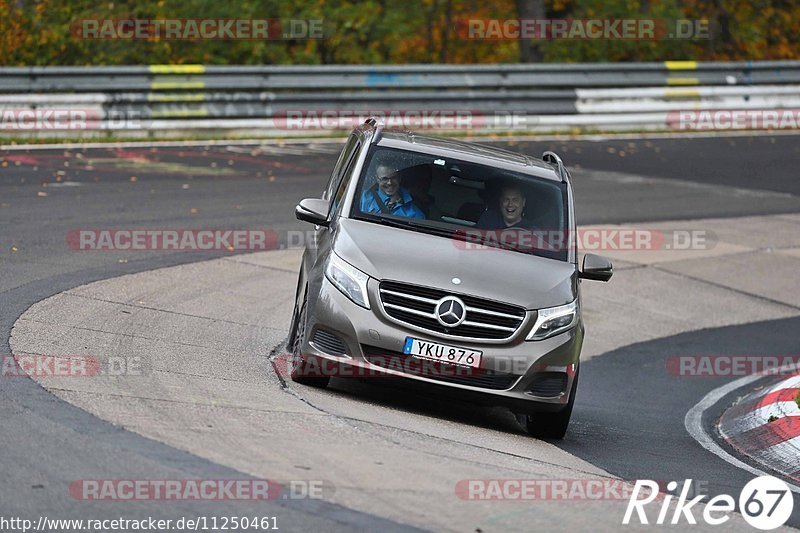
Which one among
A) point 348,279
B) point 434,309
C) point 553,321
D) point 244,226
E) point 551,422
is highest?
point 348,279

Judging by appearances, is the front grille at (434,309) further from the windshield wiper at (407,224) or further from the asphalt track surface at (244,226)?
the asphalt track surface at (244,226)

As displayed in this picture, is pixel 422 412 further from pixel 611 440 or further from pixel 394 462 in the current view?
pixel 394 462

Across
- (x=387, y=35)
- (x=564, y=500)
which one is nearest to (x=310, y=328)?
(x=564, y=500)

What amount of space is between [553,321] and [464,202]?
1.40 metres

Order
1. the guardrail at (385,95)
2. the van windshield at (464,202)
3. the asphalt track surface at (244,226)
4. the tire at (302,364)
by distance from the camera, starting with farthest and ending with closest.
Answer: the guardrail at (385,95)
the van windshield at (464,202)
the tire at (302,364)
the asphalt track surface at (244,226)

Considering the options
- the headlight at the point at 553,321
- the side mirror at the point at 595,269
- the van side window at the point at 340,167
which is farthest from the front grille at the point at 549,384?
the van side window at the point at 340,167

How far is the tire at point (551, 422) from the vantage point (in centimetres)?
874

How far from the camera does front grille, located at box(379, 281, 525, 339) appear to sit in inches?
327

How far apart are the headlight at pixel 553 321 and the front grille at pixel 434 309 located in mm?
208

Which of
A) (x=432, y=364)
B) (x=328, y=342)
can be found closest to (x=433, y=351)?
(x=432, y=364)

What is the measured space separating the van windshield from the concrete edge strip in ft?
5.79

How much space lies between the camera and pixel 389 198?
369 inches

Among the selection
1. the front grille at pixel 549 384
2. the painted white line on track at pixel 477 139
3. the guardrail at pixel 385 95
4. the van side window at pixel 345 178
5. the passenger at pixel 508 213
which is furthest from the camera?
the guardrail at pixel 385 95

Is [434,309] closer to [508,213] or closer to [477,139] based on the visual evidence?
[508,213]
